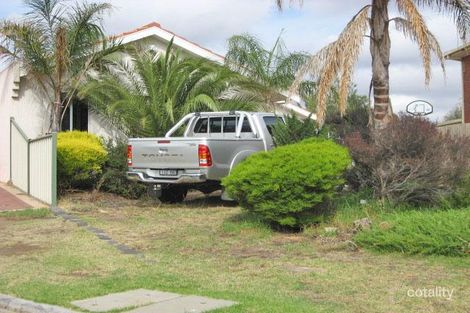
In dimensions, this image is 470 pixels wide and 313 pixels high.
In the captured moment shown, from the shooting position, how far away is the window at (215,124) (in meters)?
14.3

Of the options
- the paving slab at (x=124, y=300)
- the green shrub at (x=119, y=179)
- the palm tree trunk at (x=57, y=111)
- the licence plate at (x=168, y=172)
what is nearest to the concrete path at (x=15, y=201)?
the green shrub at (x=119, y=179)

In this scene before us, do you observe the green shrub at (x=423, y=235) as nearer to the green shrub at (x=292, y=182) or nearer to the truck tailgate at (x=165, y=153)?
the green shrub at (x=292, y=182)

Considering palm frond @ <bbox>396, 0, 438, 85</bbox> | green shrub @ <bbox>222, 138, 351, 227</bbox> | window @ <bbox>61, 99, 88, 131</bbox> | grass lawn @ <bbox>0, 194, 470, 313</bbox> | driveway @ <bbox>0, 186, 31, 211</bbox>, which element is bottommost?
grass lawn @ <bbox>0, 194, 470, 313</bbox>

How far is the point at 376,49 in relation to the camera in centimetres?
1164

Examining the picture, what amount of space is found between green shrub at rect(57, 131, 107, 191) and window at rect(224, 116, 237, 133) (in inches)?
130

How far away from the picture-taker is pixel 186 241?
9516mm

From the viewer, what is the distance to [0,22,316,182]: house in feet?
59.3

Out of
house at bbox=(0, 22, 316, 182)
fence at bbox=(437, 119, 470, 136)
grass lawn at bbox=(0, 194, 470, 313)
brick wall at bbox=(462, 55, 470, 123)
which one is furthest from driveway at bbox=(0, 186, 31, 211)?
brick wall at bbox=(462, 55, 470, 123)

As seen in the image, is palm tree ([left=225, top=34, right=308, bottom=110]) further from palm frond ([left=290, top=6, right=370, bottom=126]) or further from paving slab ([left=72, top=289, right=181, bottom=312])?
paving slab ([left=72, top=289, right=181, bottom=312])

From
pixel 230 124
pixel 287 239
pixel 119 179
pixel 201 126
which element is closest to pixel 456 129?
pixel 230 124

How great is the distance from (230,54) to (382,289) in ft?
46.2

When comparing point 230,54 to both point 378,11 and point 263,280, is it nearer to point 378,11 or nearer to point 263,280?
point 378,11

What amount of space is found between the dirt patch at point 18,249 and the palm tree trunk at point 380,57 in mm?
6133

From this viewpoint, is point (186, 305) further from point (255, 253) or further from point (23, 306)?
point (255, 253)
